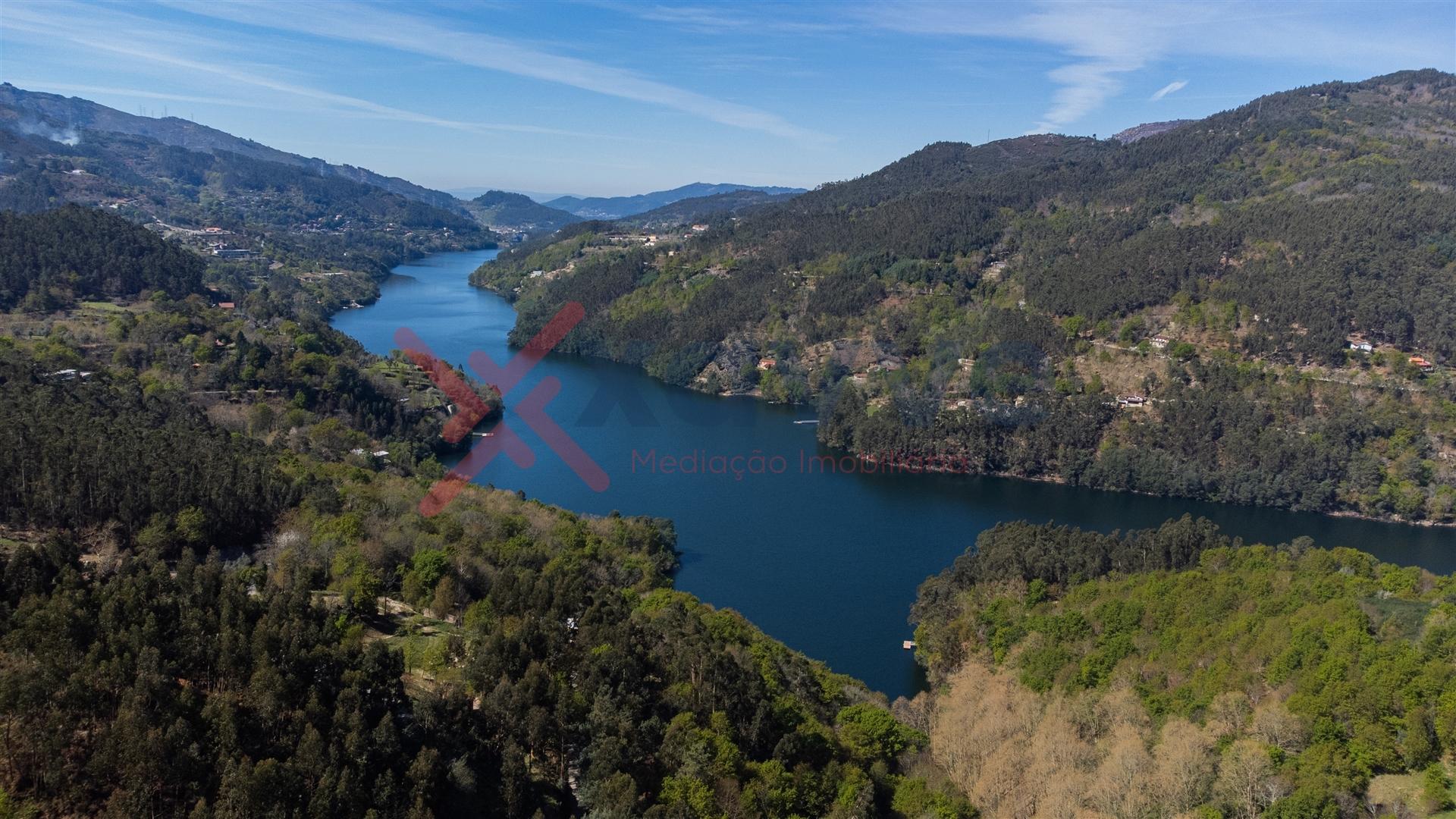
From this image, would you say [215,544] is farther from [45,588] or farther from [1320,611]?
[1320,611]

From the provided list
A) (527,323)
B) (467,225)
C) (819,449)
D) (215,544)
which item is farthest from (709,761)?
(467,225)

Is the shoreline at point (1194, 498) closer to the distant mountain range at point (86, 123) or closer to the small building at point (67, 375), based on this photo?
the small building at point (67, 375)

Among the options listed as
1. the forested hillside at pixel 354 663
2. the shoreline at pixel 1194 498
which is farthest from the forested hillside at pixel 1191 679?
the shoreline at pixel 1194 498

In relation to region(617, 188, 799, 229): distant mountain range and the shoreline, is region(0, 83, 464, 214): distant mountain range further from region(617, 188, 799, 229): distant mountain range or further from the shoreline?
the shoreline

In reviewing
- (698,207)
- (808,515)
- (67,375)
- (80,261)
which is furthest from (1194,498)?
(698,207)

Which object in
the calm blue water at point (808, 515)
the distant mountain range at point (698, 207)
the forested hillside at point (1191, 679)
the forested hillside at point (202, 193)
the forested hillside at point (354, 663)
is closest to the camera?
the forested hillside at point (354, 663)
